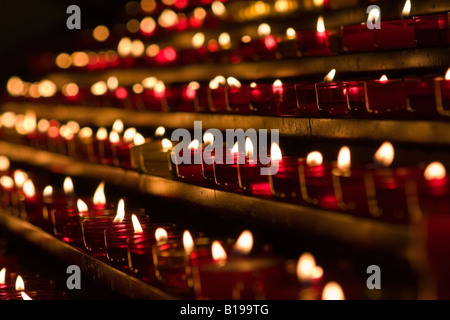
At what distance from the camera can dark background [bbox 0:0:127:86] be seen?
591cm

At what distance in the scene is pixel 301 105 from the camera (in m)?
2.56

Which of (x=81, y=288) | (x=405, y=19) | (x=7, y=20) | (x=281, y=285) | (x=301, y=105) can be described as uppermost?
Answer: (x=7, y=20)

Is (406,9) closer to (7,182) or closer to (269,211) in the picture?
(269,211)

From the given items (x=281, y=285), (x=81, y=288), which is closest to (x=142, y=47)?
(x=81, y=288)

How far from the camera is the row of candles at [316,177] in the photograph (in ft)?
5.50

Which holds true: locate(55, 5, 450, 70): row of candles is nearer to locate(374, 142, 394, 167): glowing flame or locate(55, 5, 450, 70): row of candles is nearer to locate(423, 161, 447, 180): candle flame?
locate(374, 142, 394, 167): glowing flame

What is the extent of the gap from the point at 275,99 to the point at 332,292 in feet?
3.78

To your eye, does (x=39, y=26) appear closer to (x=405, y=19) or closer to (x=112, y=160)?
(x=112, y=160)

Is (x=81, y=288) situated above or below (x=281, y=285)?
below

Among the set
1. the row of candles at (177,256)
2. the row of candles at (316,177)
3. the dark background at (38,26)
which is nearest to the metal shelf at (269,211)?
the row of candles at (316,177)

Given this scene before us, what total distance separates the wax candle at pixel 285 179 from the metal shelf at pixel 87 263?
1.36 feet

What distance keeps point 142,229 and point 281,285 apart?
0.77 metres

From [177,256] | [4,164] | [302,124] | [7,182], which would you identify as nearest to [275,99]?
[302,124]
